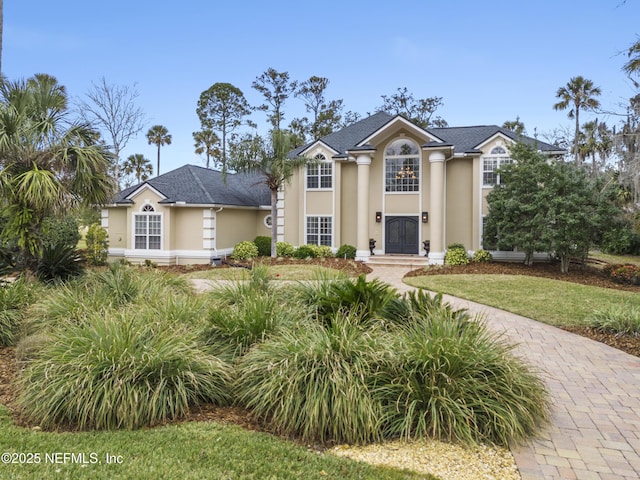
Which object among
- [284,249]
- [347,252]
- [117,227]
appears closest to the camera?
[347,252]

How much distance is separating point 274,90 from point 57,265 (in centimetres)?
3179

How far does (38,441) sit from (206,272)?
41.7 ft

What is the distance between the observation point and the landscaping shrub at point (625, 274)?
14.5m

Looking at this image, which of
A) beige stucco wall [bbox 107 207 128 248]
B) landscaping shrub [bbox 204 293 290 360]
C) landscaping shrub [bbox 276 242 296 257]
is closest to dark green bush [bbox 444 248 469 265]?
landscaping shrub [bbox 276 242 296 257]

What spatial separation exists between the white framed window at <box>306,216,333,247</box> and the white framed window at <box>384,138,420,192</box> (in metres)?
3.37

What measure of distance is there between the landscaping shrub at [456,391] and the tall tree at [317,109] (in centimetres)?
3377

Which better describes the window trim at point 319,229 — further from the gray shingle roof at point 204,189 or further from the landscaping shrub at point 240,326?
the landscaping shrub at point 240,326

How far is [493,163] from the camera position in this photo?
1911cm

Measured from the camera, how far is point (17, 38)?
14.1 m

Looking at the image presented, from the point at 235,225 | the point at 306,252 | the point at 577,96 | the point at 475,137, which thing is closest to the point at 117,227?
the point at 235,225

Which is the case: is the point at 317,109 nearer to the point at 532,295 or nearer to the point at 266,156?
the point at 266,156

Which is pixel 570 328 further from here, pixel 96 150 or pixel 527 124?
pixel 527 124

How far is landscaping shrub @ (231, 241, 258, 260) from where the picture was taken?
20297 millimetres

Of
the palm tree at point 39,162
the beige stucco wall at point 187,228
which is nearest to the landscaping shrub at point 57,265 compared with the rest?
the palm tree at point 39,162
